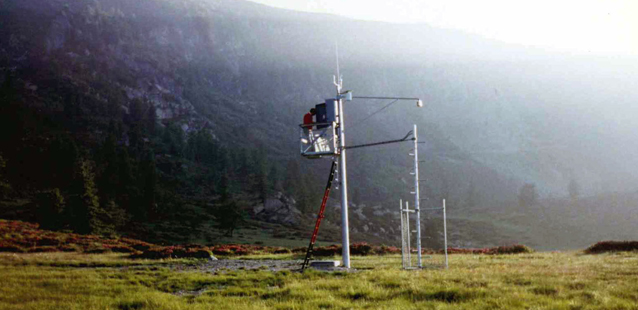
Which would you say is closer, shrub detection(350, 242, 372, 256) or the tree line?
shrub detection(350, 242, 372, 256)

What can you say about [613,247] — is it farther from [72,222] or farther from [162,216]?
[162,216]

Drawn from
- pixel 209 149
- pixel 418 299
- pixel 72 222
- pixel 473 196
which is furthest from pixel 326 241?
pixel 473 196

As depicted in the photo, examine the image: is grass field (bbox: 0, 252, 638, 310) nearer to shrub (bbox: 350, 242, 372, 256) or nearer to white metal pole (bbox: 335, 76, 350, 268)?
white metal pole (bbox: 335, 76, 350, 268)

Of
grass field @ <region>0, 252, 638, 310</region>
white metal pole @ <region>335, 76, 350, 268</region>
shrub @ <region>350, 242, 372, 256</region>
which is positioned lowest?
shrub @ <region>350, 242, 372, 256</region>

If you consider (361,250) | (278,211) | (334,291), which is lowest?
(361,250)

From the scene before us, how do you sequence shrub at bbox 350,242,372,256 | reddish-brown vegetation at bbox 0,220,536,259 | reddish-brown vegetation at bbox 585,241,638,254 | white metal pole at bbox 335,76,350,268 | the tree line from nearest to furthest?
white metal pole at bbox 335,76,350,268
reddish-brown vegetation at bbox 0,220,536,259
reddish-brown vegetation at bbox 585,241,638,254
shrub at bbox 350,242,372,256
the tree line

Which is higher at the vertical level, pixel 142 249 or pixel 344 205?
pixel 344 205

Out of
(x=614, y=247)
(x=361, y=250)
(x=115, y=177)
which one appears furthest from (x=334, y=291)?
(x=115, y=177)

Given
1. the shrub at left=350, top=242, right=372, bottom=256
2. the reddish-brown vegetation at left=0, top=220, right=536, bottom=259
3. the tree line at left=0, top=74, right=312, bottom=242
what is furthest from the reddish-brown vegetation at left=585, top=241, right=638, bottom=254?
the tree line at left=0, top=74, right=312, bottom=242

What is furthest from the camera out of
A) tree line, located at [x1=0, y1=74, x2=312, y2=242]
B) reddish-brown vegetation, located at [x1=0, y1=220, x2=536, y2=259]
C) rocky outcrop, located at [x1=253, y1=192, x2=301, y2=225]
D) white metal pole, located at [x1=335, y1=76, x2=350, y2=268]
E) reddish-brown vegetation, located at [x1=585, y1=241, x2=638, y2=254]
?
rocky outcrop, located at [x1=253, y1=192, x2=301, y2=225]

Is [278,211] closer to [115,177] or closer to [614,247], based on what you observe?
[115,177]

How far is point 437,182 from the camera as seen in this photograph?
19550cm

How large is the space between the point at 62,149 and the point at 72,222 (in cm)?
3472

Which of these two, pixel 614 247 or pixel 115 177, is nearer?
pixel 614 247
